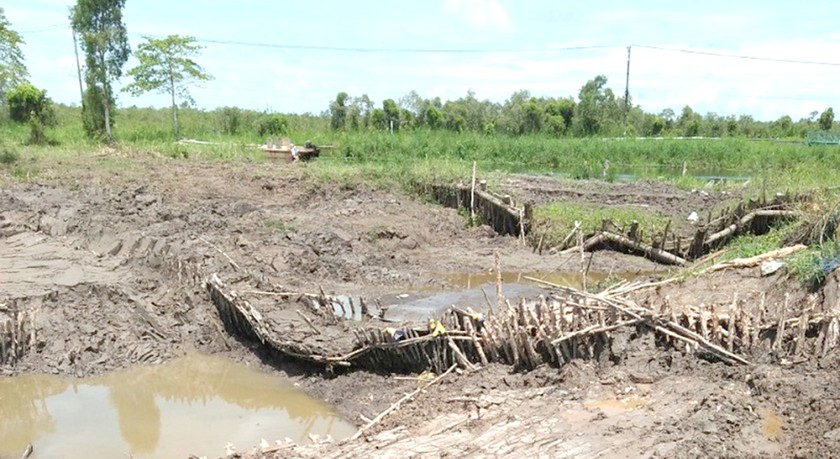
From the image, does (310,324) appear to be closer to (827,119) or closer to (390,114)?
(390,114)

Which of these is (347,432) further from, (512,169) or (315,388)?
(512,169)

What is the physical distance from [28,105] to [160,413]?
30821 mm

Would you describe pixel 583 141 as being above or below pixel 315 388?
above

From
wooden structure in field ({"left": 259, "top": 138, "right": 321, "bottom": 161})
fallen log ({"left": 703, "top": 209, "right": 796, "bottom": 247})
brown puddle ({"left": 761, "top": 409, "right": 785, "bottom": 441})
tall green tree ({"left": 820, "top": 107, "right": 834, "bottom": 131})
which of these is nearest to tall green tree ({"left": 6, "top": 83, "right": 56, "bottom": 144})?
wooden structure in field ({"left": 259, "top": 138, "right": 321, "bottom": 161})

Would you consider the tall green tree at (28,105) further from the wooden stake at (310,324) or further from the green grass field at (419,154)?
the wooden stake at (310,324)

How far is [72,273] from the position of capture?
37.8ft

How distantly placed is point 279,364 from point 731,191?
1572 cm

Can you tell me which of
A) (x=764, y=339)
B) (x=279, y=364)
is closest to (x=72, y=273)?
(x=279, y=364)

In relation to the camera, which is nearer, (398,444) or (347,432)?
(398,444)

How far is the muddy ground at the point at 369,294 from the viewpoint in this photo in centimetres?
571

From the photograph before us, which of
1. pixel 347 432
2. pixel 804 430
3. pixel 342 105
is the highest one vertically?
pixel 342 105

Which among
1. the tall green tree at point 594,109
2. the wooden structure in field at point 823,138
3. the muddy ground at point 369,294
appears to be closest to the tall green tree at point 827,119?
the wooden structure in field at point 823,138

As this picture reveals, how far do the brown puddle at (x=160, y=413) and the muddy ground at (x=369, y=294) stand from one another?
0.79 feet

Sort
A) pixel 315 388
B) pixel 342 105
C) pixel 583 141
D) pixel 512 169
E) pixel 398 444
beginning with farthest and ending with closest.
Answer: pixel 342 105
pixel 583 141
pixel 512 169
pixel 315 388
pixel 398 444
